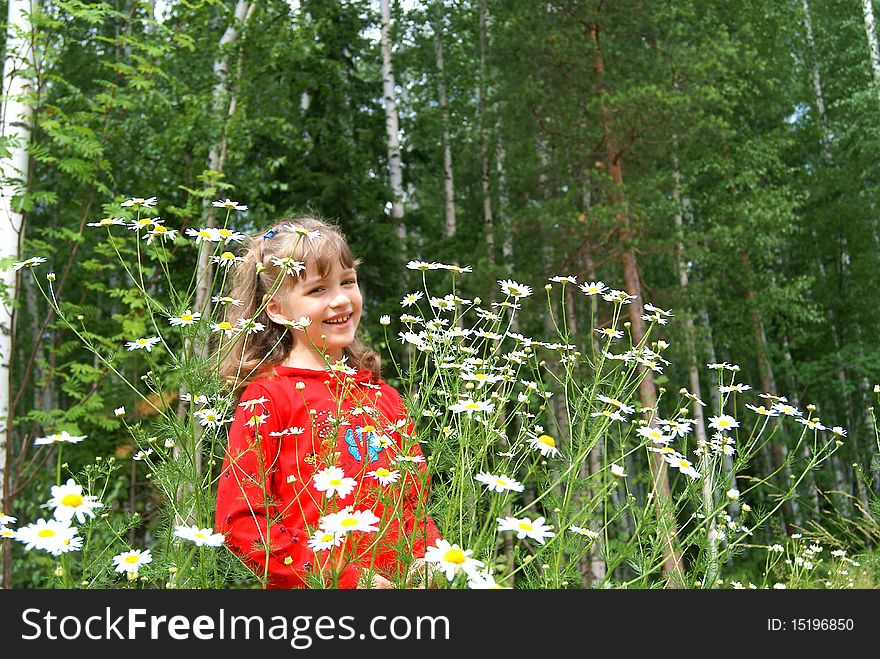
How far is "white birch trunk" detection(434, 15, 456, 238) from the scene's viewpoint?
14648mm

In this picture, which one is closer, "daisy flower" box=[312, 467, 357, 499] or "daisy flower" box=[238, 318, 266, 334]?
"daisy flower" box=[312, 467, 357, 499]

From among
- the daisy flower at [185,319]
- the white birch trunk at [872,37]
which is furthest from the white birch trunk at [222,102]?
the white birch trunk at [872,37]

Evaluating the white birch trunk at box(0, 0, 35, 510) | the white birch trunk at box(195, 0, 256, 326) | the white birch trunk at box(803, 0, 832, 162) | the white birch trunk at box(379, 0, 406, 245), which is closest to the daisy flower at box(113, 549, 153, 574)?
the white birch trunk at box(0, 0, 35, 510)

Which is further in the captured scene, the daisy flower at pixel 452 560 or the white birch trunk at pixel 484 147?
the white birch trunk at pixel 484 147

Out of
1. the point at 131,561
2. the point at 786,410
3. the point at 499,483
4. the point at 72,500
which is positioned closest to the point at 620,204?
the point at 786,410

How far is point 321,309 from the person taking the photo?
2.47m

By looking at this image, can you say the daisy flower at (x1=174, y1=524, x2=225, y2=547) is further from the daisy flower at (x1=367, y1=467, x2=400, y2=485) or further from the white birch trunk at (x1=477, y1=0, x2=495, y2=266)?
the white birch trunk at (x1=477, y1=0, x2=495, y2=266)

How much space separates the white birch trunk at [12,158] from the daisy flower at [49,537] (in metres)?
3.96

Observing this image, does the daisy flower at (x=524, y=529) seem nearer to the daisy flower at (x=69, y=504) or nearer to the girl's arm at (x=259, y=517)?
the girl's arm at (x=259, y=517)

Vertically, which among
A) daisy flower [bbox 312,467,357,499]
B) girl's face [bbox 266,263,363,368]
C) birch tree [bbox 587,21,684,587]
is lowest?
daisy flower [bbox 312,467,357,499]

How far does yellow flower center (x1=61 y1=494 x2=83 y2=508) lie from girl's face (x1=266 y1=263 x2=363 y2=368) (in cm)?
119

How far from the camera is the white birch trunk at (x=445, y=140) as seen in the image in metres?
14.6

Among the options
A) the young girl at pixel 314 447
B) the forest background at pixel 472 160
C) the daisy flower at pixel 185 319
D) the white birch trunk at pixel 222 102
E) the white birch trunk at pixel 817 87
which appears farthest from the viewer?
the white birch trunk at pixel 817 87

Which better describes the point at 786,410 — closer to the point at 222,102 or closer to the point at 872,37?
the point at 222,102
